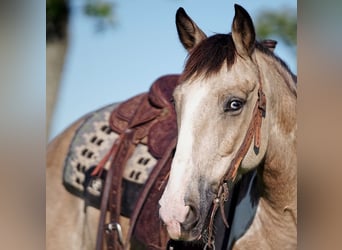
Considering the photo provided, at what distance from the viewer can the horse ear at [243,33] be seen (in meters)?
2.00

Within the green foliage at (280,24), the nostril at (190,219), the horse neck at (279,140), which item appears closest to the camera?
the nostril at (190,219)

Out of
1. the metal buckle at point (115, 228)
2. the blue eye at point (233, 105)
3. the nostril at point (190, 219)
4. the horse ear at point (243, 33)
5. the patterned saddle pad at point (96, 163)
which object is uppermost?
the horse ear at point (243, 33)

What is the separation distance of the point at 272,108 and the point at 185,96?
28 cm

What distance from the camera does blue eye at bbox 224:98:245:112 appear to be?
1951 millimetres

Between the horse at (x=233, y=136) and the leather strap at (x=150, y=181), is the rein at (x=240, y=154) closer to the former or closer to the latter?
the horse at (x=233, y=136)

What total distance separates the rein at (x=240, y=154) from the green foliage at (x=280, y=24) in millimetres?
275

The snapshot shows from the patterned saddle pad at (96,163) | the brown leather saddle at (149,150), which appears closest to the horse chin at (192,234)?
the brown leather saddle at (149,150)

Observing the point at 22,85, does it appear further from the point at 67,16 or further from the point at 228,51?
the point at 228,51

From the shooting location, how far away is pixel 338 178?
2041 millimetres

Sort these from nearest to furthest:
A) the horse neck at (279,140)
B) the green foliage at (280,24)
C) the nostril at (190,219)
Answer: the nostril at (190,219), the horse neck at (279,140), the green foliage at (280,24)

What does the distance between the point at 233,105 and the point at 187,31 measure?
32cm

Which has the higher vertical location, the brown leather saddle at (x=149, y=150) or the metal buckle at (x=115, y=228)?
the brown leather saddle at (x=149, y=150)

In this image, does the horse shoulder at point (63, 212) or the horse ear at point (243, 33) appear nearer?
the horse ear at point (243, 33)

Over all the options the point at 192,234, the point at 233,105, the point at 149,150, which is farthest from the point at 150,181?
the point at 233,105
